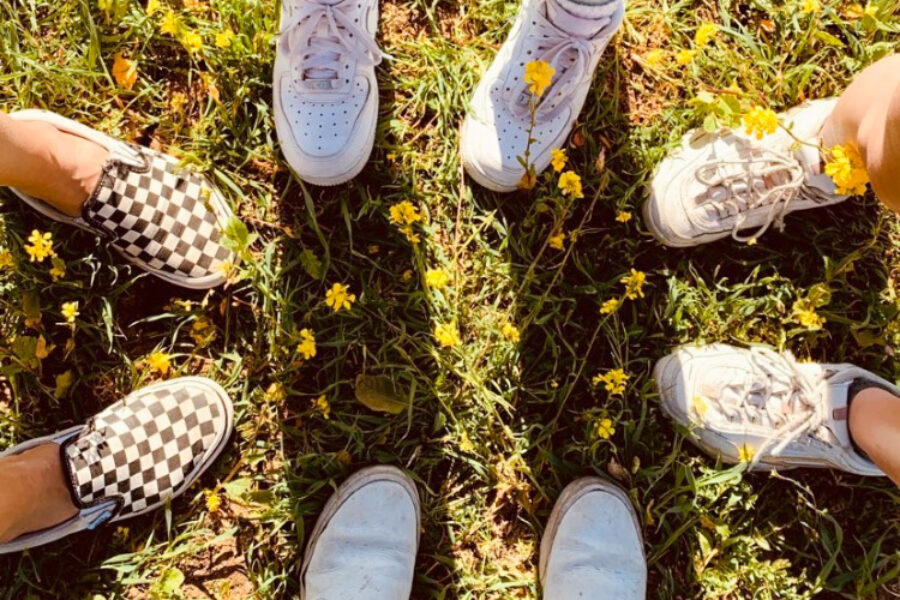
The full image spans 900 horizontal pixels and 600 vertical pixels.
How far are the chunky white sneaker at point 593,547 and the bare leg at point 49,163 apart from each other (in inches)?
59.3

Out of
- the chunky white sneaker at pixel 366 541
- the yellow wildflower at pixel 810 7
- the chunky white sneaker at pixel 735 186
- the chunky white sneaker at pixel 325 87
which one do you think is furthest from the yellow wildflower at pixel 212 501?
the yellow wildflower at pixel 810 7

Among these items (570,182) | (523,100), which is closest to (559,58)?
(523,100)

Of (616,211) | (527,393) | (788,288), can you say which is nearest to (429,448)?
(527,393)

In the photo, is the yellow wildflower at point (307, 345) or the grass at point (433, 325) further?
the grass at point (433, 325)

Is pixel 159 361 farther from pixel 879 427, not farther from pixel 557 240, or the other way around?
pixel 879 427

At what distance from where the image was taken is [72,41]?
2066 millimetres

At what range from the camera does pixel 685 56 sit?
1.99 meters

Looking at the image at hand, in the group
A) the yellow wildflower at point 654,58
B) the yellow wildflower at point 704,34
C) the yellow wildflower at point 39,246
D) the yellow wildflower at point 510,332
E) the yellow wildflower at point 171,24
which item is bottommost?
the yellow wildflower at point 510,332

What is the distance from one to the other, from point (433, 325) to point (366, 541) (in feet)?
1.96

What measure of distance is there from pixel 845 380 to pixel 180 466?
5.86ft

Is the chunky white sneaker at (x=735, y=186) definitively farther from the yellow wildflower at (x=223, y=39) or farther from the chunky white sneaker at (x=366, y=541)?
the yellow wildflower at (x=223, y=39)

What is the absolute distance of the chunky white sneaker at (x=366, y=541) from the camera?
6.17 feet

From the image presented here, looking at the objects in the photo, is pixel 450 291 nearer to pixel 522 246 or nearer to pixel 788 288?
pixel 522 246

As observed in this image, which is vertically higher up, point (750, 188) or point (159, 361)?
point (750, 188)
